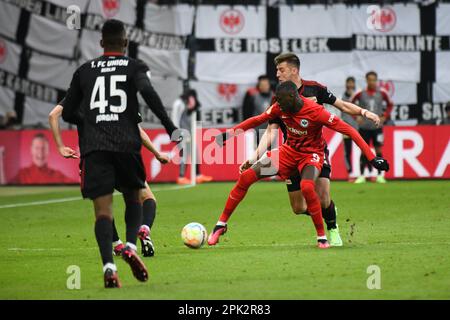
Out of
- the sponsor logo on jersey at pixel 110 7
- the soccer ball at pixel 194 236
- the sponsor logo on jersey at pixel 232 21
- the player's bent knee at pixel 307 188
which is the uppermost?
the sponsor logo on jersey at pixel 110 7

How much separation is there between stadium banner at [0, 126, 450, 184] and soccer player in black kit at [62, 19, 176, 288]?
545 inches

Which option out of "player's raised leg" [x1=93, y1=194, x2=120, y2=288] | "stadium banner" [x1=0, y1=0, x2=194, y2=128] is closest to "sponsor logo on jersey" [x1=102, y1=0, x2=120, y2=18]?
"stadium banner" [x1=0, y1=0, x2=194, y2=128]

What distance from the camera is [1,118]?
82.7ft

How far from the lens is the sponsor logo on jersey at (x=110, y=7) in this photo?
81.9 ft

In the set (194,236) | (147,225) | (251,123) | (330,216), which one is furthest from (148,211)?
(330,216)

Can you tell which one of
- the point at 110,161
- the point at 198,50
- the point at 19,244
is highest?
the point at 198,50

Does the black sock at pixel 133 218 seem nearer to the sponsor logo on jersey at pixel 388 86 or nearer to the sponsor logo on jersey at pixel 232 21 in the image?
the sponsor logo on jersey at pixel 232 21

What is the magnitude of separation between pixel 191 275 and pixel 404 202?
8.77 m

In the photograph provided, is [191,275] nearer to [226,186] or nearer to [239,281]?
[239,281]

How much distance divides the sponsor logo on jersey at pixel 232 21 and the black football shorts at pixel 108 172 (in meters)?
16.2

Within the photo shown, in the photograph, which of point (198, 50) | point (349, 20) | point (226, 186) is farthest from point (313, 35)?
point (226, 186)

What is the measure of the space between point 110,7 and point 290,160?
1400 centimetres

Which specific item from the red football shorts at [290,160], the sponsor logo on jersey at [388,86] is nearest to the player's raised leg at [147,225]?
the red football shorts at [290,160]

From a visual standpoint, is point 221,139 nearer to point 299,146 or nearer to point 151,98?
point 299,146
